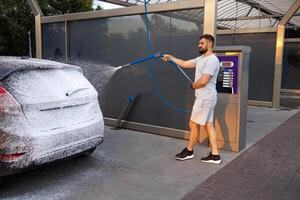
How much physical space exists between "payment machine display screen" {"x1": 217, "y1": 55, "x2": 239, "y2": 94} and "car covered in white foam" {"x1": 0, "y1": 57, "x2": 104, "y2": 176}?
6.74 ft

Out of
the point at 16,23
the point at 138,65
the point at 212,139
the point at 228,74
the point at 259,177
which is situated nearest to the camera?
the point at 259,177

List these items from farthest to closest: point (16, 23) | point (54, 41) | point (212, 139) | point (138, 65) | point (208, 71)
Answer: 1. point (16, 23)
2. point (54, 41)
3. point (138, 65)
4. point (212, 139)
5. point (208, 71)

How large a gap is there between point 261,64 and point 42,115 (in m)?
8.42

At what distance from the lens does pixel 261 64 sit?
10570 mm

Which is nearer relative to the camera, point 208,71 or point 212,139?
point 208,71

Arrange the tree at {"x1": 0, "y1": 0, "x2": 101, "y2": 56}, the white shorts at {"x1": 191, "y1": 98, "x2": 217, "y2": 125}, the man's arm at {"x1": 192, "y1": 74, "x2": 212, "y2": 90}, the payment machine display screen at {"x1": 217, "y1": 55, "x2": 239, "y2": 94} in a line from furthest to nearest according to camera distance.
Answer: the tree at {"x1": 0, "y1": 0, "x2": 101, "y2": 56} < the payment machine display screen at {"x1": 217, "y1": 55, "x2": 239, "y2": 94} < the white shorts at {"x1": 191, "y1": 98, "x2": 217, "y2": 125} < the man's arm at {"x1": 192, "y1": 74, "x2": 212, "y2": 90}

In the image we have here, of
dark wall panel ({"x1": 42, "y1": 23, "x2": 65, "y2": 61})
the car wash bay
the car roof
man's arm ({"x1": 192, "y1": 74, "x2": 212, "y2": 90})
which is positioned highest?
dark wall panel ({"x1": 42, "y1": 23, "x2": 65, "y2": 61})

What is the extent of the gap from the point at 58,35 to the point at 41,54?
32.9 inches

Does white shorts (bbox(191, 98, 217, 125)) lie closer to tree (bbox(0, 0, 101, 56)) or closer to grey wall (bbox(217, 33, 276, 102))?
grey wall (bbox(217, 33, 276, 102))

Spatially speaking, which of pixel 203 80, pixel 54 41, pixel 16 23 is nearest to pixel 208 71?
pixel 203 80

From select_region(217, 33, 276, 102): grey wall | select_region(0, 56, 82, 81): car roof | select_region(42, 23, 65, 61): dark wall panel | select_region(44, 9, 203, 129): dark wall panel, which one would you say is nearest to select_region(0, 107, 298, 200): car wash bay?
select_region(44, 9, 203, 129): dark wall panel

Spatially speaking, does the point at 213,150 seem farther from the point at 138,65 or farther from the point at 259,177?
the point at 138,65

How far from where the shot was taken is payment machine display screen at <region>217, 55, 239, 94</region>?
16.8 ft

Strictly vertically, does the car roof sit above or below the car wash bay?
above
